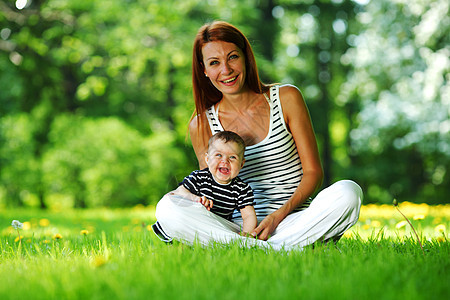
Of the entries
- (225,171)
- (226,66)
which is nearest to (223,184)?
(225,171)

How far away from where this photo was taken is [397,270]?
2.10 m

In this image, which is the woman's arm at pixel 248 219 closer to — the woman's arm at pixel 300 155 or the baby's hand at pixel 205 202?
the woman's arm at pixel 300 155

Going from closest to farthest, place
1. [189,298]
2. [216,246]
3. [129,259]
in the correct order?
[189,298] → [129,259] → [216,246]

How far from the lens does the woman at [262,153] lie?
9.21 ft

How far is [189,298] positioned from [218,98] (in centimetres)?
217

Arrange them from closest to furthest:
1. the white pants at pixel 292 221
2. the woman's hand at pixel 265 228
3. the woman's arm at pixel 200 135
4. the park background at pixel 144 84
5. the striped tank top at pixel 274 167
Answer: the white pants at pixel 292 221 < the woman's hand at pixel 265 228 < the striped tank top at pixel 274 167 < the woman's arm at pixel 200 135 < the park background at pixel 144 84

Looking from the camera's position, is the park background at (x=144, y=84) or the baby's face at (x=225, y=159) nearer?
the baby's face at (x=225, y=159)

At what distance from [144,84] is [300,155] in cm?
1325

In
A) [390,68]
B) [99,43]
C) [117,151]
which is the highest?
[99,43]

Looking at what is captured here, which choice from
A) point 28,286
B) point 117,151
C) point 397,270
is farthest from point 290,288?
point 117,151

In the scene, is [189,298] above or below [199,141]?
below

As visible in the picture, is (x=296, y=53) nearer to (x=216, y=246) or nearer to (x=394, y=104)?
(x=394, y=104)

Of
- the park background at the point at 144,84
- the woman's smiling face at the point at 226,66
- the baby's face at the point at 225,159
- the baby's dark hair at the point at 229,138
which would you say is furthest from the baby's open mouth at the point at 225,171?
the park background at the point at 144,84

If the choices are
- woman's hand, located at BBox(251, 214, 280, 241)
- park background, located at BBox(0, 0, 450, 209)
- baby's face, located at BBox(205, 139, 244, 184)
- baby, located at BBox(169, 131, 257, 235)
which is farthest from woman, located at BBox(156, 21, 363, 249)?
park background, located at BBox(0, 0, 450, 209)
